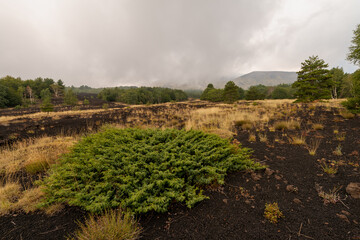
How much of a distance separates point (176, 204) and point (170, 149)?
1188mm

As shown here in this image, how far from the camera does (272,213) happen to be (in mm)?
2129

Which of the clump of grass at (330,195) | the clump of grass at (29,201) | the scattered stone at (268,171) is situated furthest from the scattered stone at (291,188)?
the clump of grass at (29,201)

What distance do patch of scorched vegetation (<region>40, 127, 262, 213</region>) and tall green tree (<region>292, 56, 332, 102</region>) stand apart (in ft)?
73.4

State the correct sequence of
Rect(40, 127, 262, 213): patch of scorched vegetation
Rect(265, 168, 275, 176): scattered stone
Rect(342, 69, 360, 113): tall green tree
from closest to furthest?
1. Rect(40, 127, 262, 213): patch of scorched vegetation
2. Rect(265, 168, 275, 176): scattered stone
3. Rect(342, 69, 360, 113): tall green tree

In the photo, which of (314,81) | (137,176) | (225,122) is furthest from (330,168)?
(314,81)

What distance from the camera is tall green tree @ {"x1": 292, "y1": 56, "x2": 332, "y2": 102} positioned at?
60.1 ft

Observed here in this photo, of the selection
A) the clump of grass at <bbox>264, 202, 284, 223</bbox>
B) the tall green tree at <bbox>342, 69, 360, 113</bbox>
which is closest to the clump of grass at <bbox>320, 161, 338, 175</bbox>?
the clump of grass at <bbox>264, 202, 284, 223</bbox>

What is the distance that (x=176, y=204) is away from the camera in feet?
8.29

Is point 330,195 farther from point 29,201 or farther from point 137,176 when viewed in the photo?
point 29,201

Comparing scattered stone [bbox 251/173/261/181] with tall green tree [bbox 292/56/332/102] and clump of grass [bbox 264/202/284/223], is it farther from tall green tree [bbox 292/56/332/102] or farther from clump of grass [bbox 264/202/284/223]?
tall green tree [bbox 292/56/332/102]

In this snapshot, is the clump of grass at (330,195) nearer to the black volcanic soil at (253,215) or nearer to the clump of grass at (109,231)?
the black volcanic soil at (253,215)

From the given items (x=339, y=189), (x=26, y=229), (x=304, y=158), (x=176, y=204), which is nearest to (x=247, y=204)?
(x=176, y=204)

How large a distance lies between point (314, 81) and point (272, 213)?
25385mm

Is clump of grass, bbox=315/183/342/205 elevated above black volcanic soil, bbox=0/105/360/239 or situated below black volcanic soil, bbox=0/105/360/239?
above
